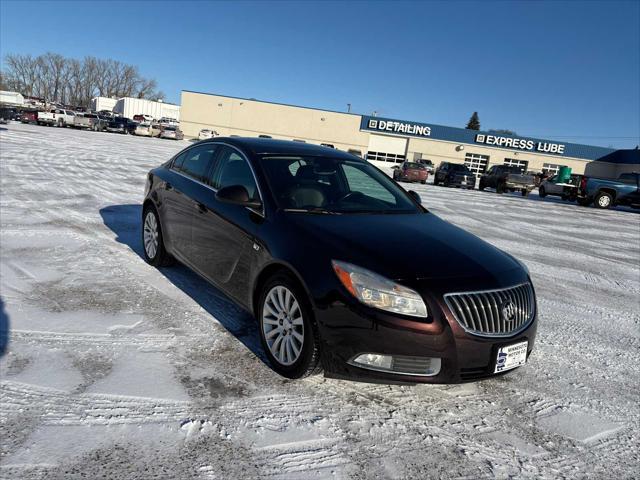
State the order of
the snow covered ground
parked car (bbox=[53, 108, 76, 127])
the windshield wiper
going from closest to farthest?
→ the snow covered ground → the windshield wiper → parked car (bbox=[53, 108, 76, 127])

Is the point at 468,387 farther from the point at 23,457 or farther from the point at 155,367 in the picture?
the point at 23,457

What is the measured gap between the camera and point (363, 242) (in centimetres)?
324

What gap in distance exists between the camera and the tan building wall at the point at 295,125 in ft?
188

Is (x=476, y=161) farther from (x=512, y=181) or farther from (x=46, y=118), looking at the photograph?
(x=46, y=118)

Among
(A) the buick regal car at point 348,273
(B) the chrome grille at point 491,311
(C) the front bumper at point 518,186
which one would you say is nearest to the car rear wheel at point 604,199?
(C) the front bumper at point 518,186

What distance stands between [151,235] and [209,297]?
1351 mm

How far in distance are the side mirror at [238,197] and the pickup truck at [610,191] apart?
855 inches

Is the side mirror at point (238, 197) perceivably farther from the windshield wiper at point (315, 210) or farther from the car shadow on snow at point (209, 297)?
the car shadow on snow at point (209, 297)

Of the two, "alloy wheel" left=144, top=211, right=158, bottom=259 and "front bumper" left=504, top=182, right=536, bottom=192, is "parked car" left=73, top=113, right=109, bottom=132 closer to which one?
"front bumper" left=504, top=182, right=536, bottom=192

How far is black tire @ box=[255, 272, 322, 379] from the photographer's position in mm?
3053

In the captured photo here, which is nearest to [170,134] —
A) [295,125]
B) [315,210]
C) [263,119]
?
[263,119]

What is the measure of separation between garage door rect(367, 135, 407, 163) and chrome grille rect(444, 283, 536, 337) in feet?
185

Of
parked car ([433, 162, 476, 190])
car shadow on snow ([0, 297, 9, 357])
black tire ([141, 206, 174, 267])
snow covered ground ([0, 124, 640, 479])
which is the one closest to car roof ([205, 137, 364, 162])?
black tire ([141, 206, 174, 267])

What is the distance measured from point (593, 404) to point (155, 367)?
3.09 m
